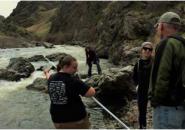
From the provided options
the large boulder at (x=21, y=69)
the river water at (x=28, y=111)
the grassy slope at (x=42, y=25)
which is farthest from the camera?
the grassy slope at (x=42, y=25)

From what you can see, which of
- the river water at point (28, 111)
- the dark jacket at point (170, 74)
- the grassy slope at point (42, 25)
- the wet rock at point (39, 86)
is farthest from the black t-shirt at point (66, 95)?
Result: the grassy slope at point (42, 25)

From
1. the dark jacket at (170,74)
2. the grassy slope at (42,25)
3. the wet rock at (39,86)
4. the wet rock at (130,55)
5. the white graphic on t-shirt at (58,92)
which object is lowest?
the wet rock at (39,86)

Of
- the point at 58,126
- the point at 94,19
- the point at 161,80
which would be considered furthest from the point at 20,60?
the point at 94,19

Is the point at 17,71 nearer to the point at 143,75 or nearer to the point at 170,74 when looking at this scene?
the point at 143,75

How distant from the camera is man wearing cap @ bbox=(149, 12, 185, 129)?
5832 mm

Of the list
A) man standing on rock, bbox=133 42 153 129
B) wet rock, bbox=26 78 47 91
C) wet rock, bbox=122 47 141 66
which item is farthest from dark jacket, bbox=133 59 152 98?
wet rock, bbox=122 47 141 66

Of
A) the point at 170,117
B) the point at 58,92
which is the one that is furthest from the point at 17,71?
the point at 170,117

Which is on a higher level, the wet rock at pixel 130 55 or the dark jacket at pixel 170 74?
the dark jacket at pixel 170 74

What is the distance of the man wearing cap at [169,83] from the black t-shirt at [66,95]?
181 centimetres

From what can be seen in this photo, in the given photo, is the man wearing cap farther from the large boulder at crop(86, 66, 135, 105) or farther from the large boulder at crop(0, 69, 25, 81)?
the large boulder at crop(0, 69, 25, 81)

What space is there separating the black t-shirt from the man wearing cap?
5.95 ft

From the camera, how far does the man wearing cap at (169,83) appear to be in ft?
19.1

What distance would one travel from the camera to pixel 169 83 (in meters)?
5.83

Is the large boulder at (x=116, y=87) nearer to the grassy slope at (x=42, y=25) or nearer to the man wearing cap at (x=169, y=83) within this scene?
the man wearing cap at (x=169, y=83)
